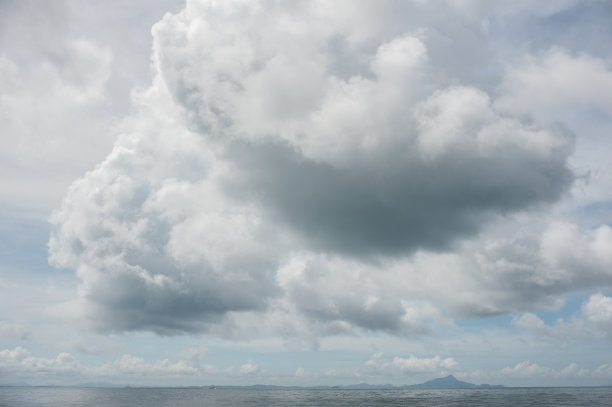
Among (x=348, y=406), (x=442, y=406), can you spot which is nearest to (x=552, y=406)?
(x=442, y=406)

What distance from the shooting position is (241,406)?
17262 centimetres

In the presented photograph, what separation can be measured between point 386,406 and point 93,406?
416ft

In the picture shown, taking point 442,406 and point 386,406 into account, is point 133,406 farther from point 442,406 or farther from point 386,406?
point 442,406

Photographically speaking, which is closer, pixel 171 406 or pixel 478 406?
pixel 478 406

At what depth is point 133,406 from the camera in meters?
171

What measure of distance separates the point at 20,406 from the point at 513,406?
209 meters

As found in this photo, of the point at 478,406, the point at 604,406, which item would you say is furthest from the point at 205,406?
the point at 604,406

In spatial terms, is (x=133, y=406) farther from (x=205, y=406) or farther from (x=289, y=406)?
(x=289, y=406)

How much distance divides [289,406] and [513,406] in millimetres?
95215

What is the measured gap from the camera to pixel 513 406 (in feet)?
554

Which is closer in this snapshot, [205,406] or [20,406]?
[20,406]

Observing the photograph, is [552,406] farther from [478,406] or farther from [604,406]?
[478,406]

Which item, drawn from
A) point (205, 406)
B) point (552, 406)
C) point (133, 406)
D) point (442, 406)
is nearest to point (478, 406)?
point (442, 406)

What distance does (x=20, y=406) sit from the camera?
168375mm
